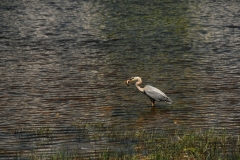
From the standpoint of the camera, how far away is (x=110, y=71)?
2875cm

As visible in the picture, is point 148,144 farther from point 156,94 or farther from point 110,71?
point 110,71

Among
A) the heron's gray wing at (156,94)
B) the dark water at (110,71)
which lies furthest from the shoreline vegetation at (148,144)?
the heron's gray wing at (156,94)

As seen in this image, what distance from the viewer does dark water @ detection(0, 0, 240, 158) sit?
1920cm

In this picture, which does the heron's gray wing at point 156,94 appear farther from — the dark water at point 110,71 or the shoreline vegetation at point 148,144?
the shoreline vegetation at point 148,144

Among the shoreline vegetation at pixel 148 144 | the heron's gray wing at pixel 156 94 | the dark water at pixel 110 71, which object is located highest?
the shoreline vegetation at pixel 148 144

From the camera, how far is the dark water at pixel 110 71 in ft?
63.0

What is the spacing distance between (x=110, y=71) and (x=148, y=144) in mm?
12881

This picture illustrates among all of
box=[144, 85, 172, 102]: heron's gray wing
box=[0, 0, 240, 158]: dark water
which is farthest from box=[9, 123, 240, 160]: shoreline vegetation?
box=[144, 85, 172, 102]: heron's gray wing

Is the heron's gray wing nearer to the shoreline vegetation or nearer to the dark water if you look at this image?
the dark water

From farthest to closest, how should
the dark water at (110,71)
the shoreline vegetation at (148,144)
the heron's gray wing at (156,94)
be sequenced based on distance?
the heron's gray wing at (156,94) → the dark water at (110,71) → the shoreline vegetation at (148,144)

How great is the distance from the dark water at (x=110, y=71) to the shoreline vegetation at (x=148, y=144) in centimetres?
39

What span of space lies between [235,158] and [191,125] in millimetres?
4582

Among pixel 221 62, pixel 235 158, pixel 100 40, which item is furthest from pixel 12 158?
pixel 100 40

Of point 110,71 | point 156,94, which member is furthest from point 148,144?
point 110,71
